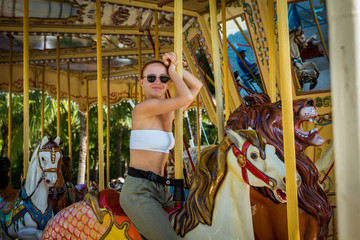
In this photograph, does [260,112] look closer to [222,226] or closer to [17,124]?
[222,226]

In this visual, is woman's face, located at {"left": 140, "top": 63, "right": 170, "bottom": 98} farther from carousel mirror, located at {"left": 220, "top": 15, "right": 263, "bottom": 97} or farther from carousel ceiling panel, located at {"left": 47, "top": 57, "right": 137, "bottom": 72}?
carousel ceiling panel, located at {"left": 47, "top": 57, "right": 137, "bottom": 72}

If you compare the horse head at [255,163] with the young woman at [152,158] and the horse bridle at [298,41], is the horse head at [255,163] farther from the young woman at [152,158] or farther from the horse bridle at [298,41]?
the horse bridle at [298,41]

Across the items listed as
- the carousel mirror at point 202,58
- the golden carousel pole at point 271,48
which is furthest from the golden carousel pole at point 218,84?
the carousel mirror at point 202,58

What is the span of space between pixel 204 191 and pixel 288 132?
607 mm

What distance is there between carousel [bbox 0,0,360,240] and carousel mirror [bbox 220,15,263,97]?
0.06 feet

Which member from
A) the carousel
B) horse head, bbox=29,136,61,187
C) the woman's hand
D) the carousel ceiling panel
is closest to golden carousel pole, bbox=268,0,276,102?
the carousel

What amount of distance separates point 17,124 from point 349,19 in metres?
22.5

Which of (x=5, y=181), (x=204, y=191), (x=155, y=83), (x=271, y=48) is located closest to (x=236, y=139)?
(x=204, y=191)

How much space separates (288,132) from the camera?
2441 millimetres

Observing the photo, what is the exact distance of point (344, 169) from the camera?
1.22m

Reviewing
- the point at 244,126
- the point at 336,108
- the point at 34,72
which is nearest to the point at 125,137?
the point at 34,72

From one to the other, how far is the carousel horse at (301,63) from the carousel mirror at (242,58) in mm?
766

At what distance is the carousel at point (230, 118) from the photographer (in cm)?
236

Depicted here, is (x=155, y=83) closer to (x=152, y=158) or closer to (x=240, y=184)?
(x=152, y=158)
